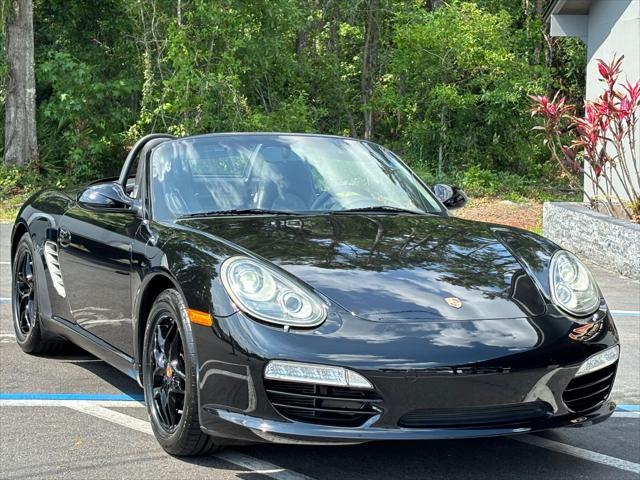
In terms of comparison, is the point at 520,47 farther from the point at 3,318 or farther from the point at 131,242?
the point at 131,242

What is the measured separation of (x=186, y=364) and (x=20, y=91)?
1738cm

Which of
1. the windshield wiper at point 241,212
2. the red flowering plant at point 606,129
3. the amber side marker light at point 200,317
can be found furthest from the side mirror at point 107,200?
the red flowering plant at point 606,129

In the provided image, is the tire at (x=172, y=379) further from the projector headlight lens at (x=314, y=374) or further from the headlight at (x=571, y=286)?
the headlight at (x=571, y=286)

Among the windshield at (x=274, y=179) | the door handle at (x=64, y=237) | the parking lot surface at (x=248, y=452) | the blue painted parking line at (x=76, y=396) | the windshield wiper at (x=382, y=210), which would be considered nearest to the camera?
the parking lot surface at (x=248, y=452)

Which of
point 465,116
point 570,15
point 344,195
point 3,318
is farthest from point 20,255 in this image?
point 465,116

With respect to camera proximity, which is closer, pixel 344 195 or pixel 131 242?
pixel 131 242

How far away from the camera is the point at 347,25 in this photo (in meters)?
24.9

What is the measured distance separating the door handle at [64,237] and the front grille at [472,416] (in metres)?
2.66

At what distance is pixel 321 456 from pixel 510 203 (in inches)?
605

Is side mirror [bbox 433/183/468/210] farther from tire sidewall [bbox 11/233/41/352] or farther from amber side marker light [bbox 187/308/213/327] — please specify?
tire sidewall [bbox 11/233/41/352]

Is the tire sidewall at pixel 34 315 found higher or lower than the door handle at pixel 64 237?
lower

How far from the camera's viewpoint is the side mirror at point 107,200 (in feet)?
16.3

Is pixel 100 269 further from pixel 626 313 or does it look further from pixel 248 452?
pixel 626 313

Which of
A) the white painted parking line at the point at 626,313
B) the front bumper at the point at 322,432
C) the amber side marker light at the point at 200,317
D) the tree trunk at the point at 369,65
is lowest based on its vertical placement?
the white painted parking line at the point at 626,313
